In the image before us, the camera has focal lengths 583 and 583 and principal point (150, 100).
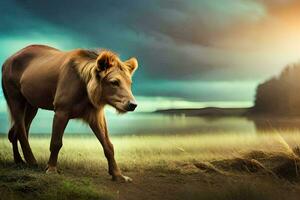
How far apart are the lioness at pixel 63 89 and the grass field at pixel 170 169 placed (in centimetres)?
21

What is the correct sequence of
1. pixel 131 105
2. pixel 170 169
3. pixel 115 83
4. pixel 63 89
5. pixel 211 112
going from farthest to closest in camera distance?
1. pixel 211 112
2. pixel 170 169
3. pixel 63 89
4. pixel 115 83
5. pixel 131 105

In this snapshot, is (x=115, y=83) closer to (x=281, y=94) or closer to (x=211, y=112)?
(x=211, y=112)

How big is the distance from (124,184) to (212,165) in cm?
87

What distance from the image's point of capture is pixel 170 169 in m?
4.51

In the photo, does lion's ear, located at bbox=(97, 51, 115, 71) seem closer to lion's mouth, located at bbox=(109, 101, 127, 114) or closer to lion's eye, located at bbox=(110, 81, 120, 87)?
lion's eye, located at bbox=(110, 81, 120, 87)

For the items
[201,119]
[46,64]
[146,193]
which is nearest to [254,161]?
[201,119]

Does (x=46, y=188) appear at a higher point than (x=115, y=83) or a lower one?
lower

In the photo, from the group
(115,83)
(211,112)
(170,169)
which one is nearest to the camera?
(115,83)

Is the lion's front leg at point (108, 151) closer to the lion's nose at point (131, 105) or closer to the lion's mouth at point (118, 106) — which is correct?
the lion's mouth at point (118, 106)

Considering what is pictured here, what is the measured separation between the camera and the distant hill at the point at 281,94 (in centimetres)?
485

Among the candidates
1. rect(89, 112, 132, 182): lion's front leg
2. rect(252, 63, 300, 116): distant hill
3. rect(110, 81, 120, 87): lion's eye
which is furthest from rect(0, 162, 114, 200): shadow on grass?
rect(252, 63, 300, 116): distant hill

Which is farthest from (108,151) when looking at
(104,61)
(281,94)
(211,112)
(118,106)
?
(281,94)

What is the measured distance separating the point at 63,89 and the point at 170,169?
3.57ft

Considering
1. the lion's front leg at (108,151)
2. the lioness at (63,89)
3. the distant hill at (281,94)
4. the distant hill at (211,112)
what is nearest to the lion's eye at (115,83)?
the lioness at (63,89)
